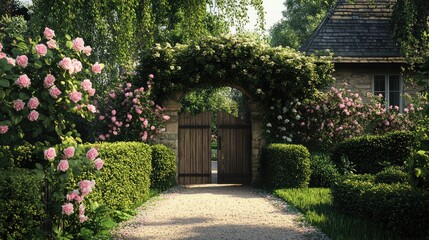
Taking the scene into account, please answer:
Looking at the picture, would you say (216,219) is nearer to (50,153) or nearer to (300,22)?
(50,153)

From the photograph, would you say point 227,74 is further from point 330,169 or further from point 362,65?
point 362,65

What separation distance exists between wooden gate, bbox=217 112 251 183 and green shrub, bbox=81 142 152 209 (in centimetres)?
348

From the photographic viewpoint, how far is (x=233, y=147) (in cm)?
1462

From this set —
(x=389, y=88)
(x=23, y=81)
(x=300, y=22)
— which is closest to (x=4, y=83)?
(x=23, y=81)

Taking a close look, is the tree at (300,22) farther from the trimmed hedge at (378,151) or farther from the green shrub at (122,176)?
the green shrub at (122,176)

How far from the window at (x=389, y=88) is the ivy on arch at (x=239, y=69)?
3117 mm

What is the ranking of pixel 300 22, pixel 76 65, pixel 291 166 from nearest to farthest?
pixel 76 65, pixel 291 166, pixel 300 22

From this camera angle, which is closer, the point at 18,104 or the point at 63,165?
the point at 18,104

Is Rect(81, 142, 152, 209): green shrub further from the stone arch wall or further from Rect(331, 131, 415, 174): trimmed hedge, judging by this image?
Rect(331, 131, 415, 174): trimmed hedge

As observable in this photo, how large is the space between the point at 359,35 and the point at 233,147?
601 cm

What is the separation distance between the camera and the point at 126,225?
313 inches

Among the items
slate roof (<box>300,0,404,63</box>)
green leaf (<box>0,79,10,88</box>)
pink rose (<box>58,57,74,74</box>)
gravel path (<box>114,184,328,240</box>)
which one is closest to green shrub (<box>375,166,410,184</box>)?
gravel path (<box>114,184,328,240</box>)

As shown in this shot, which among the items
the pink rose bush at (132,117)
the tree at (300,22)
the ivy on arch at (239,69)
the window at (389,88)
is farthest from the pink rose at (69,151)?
the tree at (300,22)

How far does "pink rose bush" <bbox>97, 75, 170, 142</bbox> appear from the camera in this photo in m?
13.1
